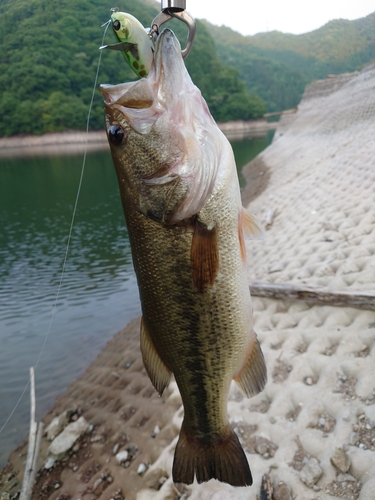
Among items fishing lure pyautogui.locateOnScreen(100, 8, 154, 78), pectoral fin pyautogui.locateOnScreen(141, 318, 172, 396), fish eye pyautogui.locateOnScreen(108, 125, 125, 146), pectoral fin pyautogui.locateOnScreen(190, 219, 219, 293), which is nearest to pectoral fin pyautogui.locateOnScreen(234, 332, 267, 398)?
pectoral fin pyautogui.locateOnScreen(141, 318, 172, 396)

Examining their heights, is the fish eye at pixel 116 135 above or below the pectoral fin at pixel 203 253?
above

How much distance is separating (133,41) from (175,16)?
0.25m

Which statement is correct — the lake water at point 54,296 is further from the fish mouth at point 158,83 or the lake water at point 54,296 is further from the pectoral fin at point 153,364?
the fish mouth at point 158,83

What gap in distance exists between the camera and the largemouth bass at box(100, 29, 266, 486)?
66.9 inches

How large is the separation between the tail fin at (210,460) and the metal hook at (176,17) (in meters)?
2.17

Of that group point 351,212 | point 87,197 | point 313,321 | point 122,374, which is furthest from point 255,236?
point 87,197

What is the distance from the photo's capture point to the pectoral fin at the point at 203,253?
177 cm

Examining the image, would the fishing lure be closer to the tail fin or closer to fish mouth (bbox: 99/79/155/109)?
fish mouth (bbox: 99/79/155/109)

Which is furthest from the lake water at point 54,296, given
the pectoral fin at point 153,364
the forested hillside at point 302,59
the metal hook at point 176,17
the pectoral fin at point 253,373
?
the forested hillside at point 302,59

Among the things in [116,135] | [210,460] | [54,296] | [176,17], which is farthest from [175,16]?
[54,296]

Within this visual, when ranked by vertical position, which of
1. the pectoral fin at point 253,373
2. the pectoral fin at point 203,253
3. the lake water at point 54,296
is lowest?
the lake water at point 54,296

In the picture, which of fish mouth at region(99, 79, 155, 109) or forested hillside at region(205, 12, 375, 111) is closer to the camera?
fish mouth at region(99, 79, 155, 109)

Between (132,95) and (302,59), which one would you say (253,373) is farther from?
(302,59)

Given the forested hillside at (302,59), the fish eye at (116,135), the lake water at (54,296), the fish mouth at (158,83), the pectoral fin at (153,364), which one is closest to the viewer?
the fish mouth at (158,83)
